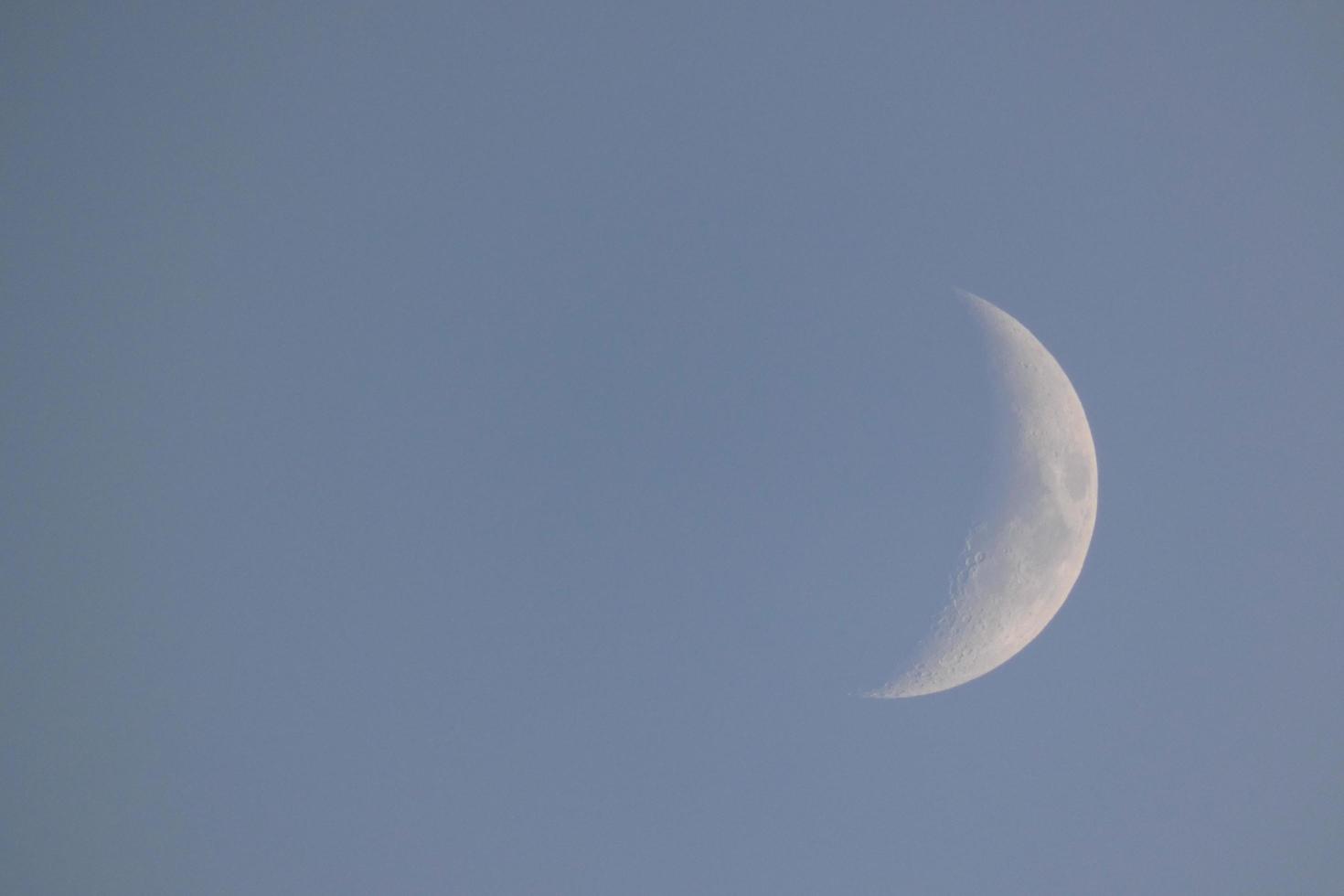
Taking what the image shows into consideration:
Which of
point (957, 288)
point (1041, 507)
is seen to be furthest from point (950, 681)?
point (957, 288)

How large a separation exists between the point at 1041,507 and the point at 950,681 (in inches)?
99.3

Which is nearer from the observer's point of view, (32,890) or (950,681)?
(950,681)

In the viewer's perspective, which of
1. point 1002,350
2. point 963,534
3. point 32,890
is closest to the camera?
point 963,534

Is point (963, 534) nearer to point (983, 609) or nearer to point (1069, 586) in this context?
point (983, 609)

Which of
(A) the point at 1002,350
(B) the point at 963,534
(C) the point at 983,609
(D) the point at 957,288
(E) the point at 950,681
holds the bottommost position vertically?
(E) the point at 950,681

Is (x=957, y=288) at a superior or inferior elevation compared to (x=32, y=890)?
superior

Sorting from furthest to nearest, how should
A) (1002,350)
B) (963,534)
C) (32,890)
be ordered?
(32,890) < (1002,350) < (963,534)

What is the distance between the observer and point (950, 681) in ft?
28.1

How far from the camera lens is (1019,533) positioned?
8.30 metres

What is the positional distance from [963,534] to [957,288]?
334 cm

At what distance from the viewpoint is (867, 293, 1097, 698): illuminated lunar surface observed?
823 centimetres

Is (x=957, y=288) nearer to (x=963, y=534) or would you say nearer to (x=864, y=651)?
(x=963, y=534)

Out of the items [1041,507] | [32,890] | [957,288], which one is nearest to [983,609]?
[1041,507]

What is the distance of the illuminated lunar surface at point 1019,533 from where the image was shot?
8.23 meters
